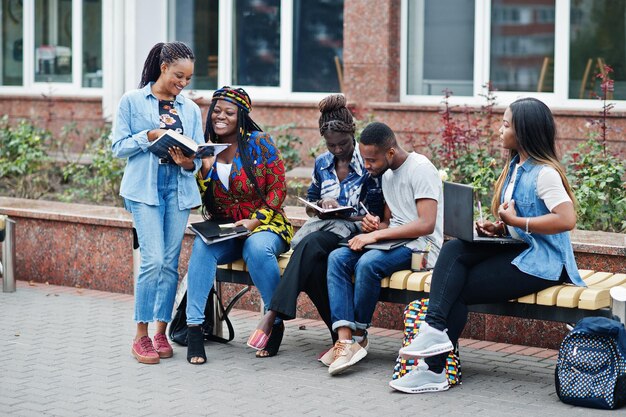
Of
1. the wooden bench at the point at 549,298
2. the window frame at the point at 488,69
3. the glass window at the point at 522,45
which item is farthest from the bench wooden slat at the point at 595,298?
the glass window at the point at 522,45

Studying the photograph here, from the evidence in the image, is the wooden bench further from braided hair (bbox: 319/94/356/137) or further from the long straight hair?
braided hair (bbox: 319/94/356/137)

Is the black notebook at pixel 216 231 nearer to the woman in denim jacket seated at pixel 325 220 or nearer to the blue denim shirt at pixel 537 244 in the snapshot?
the woman in denim jacket seated at pixel 325 220

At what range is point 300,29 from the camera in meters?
14.0

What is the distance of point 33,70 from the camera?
16.7 m

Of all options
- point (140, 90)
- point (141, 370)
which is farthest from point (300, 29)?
point (141, 370)

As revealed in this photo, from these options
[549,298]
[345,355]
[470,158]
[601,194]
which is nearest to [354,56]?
[470,158]

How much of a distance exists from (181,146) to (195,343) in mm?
1233

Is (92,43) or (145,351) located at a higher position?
(92,43)

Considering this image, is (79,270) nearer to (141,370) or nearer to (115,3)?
(141,370)

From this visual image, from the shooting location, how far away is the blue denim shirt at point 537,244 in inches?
248

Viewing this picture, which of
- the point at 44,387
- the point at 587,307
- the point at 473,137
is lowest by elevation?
the point at 44,387

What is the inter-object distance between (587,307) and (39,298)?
15.9ft

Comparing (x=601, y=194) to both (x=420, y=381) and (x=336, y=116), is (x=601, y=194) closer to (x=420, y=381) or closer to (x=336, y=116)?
(x=336, y=116)

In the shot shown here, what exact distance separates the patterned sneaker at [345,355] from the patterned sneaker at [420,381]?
0.43m
